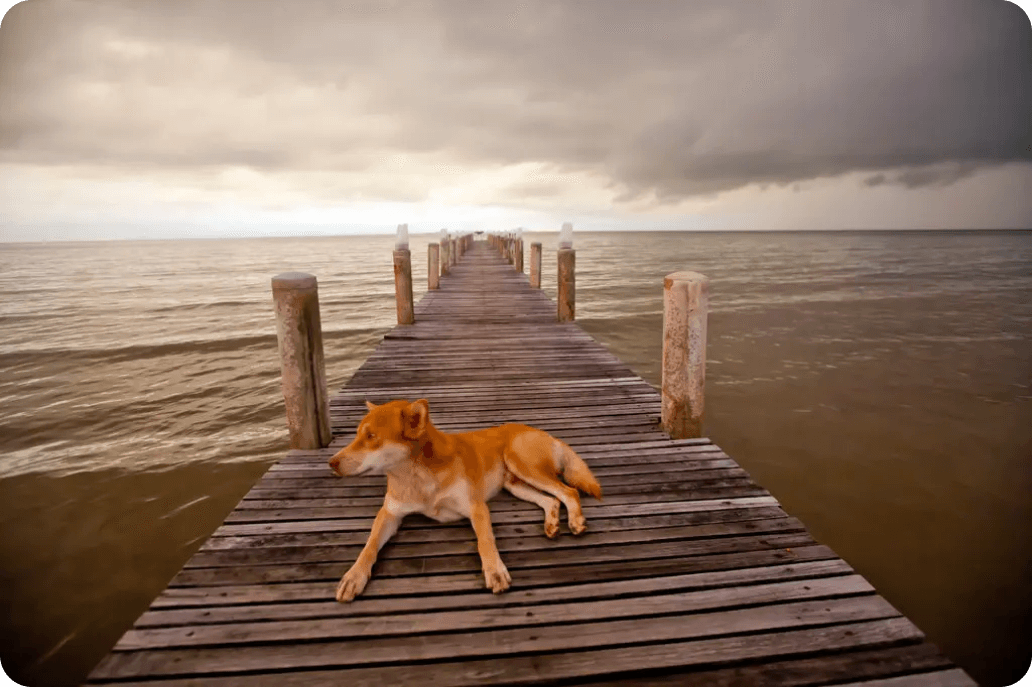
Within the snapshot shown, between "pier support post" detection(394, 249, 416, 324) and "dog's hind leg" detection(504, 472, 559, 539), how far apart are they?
7108 mm

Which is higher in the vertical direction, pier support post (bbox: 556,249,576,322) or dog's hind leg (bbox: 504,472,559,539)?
pier support post (bbox: 556,249,576,322)

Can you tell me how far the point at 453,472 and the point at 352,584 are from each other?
0.81 metres

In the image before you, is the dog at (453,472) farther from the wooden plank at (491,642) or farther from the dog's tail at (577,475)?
the wooden plank at (491,642)

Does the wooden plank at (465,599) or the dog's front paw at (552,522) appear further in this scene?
the dog's front paw at (552,522)

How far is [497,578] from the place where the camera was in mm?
2520

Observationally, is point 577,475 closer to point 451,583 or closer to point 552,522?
point 552,522

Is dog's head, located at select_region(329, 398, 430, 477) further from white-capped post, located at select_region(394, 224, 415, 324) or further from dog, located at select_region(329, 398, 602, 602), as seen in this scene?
white-capped post, located at select_region(394, 224, 415, 324)

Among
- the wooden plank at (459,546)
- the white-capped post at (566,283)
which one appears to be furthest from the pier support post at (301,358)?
the white-capped post at (566,283)

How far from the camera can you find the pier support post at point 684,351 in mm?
4188

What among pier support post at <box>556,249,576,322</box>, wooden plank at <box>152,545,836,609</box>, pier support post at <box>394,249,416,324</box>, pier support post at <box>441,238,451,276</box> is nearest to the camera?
wooden plank at <box>152,545,836,609</box>

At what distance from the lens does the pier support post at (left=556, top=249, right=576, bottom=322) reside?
10.1m

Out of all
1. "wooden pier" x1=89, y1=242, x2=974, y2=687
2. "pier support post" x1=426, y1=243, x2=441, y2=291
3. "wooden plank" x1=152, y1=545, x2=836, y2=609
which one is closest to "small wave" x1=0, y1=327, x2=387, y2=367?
"pier support post" x1=426, y1=243, x2=441, y2=291

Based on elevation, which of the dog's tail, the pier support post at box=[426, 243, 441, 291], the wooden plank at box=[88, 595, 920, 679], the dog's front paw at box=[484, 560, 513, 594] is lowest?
the wooden plank at box=[88, 595, 920, 679]

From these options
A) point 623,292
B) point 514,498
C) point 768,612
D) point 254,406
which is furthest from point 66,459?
point 623,292
